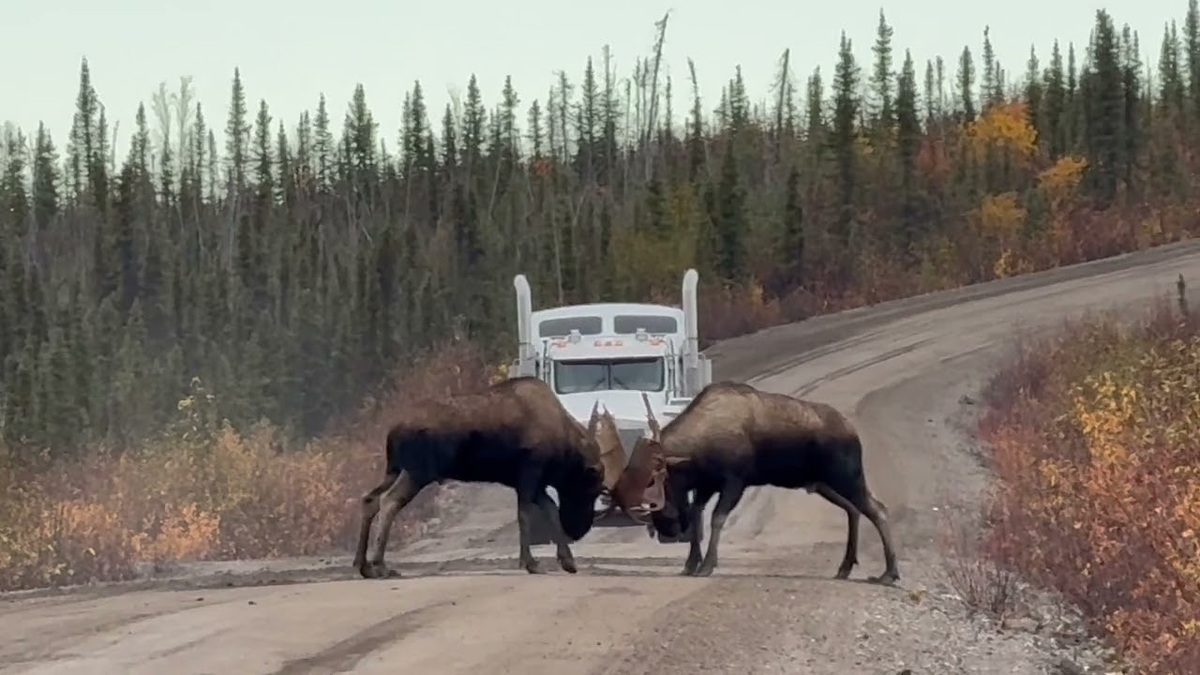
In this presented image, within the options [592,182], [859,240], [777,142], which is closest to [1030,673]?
[859,240]

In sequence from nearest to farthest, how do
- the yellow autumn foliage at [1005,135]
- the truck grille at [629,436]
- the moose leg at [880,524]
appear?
the moose leg at [880,524] → the truck grille at [629,436] → the yellow autumn foliage at [1005,135]

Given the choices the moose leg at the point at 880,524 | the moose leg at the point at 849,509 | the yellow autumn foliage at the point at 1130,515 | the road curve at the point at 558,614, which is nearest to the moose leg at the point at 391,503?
the road curve at the point at 558,614

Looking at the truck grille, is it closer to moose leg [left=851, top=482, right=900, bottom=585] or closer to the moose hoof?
moose leg [left=851, top=482, right=900, bottom=585]

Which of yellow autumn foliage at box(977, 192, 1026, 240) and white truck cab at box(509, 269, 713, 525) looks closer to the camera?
white truck cab at box(509, 269, 713, 525)

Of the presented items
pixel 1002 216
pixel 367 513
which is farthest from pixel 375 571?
pixel 1002 216

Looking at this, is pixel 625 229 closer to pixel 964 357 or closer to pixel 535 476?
pixel 964 357

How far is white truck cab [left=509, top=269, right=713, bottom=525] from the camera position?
71.7ft

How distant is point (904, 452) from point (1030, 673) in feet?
55.1

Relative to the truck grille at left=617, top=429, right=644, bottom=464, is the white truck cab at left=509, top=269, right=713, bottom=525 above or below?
above

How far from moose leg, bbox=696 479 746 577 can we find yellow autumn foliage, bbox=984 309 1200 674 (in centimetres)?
264

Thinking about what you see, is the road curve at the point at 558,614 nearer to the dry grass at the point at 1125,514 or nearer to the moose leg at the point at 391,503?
the moose leg at the point at 391,503

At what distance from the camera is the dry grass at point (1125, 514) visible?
1296cm

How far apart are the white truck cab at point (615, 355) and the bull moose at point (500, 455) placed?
13.7ft

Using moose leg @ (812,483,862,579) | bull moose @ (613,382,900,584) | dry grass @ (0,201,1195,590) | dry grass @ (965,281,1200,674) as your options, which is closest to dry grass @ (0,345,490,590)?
dry grass @ (0,201,1195,590)
